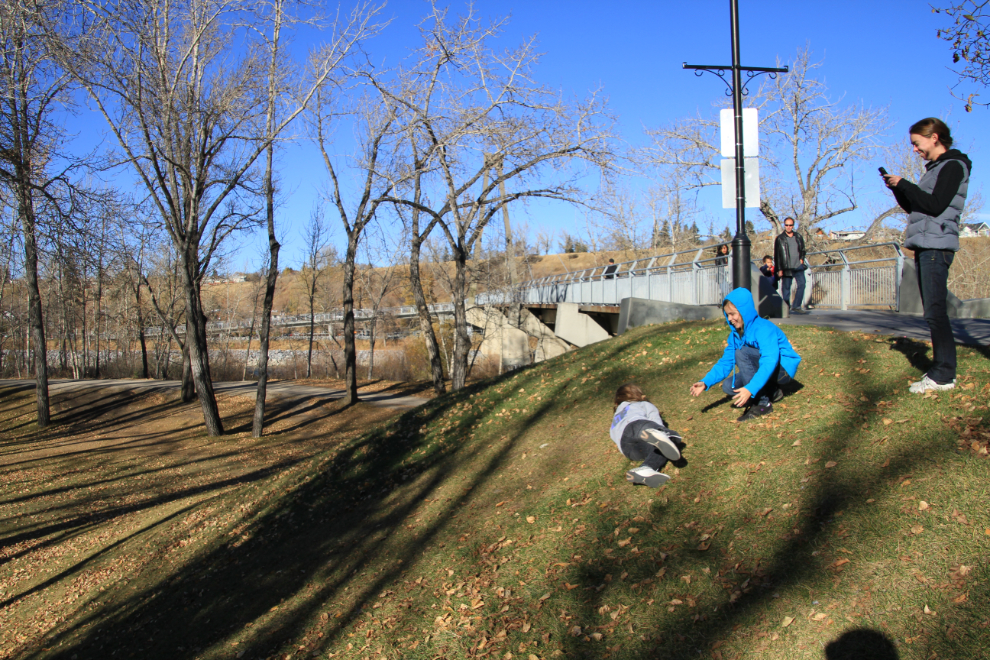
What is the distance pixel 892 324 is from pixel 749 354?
6.93 metres

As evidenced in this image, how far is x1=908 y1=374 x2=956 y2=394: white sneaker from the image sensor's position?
5299mm

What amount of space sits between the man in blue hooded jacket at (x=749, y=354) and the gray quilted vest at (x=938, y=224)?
4.01 feet

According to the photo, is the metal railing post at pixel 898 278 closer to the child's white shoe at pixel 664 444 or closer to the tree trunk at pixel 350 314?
the child's white shoe at pixel 664 444

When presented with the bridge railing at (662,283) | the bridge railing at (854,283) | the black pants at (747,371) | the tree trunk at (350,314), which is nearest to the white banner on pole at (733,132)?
the black pants at (747,371)

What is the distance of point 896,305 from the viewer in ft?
46.8

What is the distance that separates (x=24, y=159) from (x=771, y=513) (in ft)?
37.4

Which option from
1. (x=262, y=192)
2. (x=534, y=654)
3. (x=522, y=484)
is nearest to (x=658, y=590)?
(x=534, y=654)

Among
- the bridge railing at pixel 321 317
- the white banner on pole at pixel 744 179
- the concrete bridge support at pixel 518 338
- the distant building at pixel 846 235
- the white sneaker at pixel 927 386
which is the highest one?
the distant building at pixel 846 235

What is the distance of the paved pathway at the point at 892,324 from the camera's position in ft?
28.4

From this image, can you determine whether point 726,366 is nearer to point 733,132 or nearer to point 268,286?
point 733,132

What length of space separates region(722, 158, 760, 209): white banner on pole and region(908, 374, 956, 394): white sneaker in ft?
11.8

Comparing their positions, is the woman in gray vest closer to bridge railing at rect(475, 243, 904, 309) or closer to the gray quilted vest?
the gray quilted vest

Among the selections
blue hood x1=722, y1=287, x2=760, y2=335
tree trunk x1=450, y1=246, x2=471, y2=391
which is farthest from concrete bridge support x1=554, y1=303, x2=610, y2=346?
blue hood x1=722, y1=287, x2=760, y2=335

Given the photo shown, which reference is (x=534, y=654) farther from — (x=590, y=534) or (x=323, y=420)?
(x=323, y=420)
